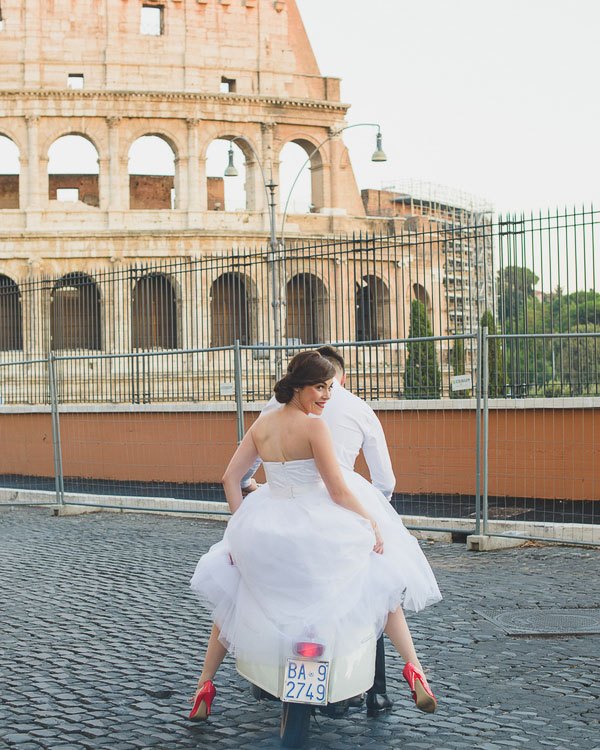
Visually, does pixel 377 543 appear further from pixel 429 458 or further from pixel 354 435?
pixel 429 458

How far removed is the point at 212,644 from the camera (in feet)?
15.7

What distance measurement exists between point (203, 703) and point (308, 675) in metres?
0.76

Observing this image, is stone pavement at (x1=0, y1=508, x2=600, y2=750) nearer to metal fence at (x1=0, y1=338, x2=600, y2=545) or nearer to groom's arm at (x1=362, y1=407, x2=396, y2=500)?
metal fence at (x1=0, y1=338, x2=600, y2=545)

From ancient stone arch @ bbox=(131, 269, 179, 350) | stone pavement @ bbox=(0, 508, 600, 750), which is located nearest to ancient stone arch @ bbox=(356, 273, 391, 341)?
ancient stone arch @ bbox=(131, 269, 179, 350)

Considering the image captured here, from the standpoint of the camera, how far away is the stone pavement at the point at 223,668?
4543mm

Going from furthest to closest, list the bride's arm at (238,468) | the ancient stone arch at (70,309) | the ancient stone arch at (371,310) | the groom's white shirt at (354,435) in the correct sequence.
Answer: the ancient stone arch at (70,309) → the ancient stone arch at (371,310) → the groom's white shirt at (354,435) → the bride's arm at (238,468)

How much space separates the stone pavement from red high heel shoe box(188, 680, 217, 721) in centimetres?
5

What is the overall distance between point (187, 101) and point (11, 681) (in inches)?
1492

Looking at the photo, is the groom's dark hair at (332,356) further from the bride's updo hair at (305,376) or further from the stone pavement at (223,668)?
the stone pavement at (223,668)

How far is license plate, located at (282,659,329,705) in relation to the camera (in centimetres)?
416

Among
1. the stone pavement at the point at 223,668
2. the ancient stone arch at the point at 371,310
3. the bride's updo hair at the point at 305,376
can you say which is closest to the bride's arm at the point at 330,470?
the bride's updo hair at the point at 305,376

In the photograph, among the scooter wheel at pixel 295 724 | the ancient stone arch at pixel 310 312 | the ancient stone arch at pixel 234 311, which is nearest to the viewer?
the scooter wheel at pixel 295 724

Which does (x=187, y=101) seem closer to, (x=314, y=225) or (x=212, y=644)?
(x=314, y=225)

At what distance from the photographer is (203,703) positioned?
473 cm
